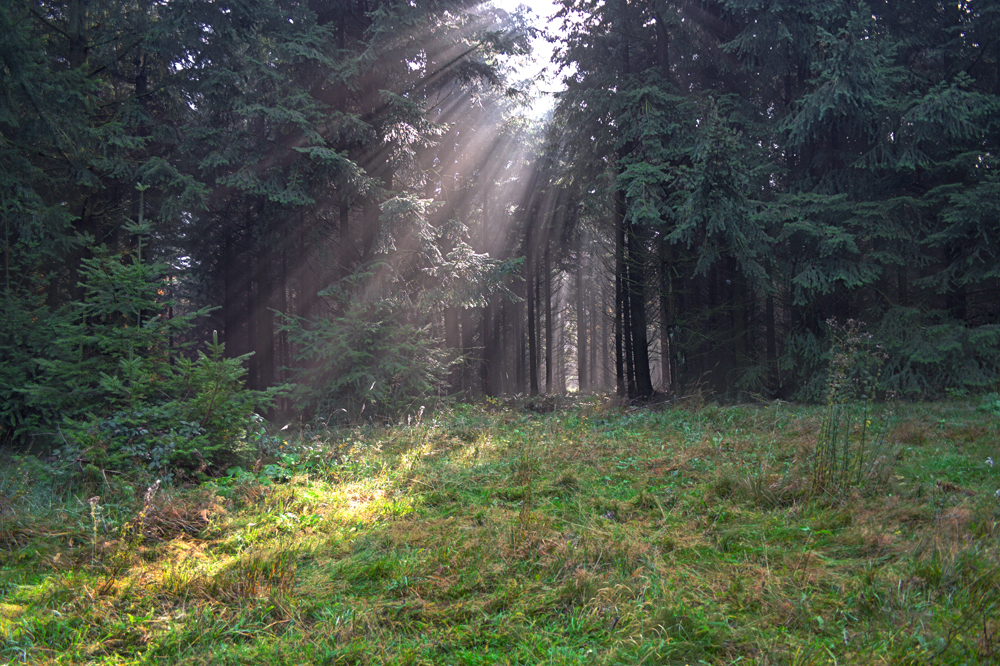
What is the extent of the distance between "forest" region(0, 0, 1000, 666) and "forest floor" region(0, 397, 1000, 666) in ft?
0.10

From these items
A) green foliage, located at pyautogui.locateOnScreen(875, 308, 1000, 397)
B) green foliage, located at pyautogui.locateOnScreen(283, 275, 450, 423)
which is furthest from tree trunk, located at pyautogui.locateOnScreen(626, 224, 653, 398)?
green foliage, located at pyautogui.locateOnScreen(283, 275, 450, 423)

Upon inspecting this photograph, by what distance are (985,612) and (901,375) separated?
404 inches

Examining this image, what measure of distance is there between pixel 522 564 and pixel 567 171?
45.0 ft

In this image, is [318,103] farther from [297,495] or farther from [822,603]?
[822,603]

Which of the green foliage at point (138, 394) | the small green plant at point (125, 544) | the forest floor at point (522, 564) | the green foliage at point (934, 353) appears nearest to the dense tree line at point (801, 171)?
the green foliage at point (934, 353)

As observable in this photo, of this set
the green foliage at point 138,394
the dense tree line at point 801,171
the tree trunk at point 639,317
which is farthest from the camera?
the tree trunk at point 639,317

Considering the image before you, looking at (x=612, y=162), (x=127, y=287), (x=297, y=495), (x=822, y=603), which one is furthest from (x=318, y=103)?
(x=822, y=603)

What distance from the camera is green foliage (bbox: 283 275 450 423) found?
10.5 m

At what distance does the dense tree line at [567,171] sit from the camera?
10492mm

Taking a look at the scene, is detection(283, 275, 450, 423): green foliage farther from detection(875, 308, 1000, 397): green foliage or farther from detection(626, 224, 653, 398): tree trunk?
detection(875, 308, 1000, 397): green foliage

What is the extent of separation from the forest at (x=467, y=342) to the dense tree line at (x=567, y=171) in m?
0.10

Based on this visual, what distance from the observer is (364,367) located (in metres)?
10.6

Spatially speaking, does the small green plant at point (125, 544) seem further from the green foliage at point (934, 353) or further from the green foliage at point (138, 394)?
the green foliage at point (934, 353)

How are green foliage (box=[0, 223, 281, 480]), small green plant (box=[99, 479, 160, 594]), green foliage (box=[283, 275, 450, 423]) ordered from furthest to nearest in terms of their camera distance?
1. green foliage (box=[283, 275, 450, 423])
2. green foliage (box=[0, 223, 281, 480])
3. small green plant (box=[99, 479, 160, 594])
